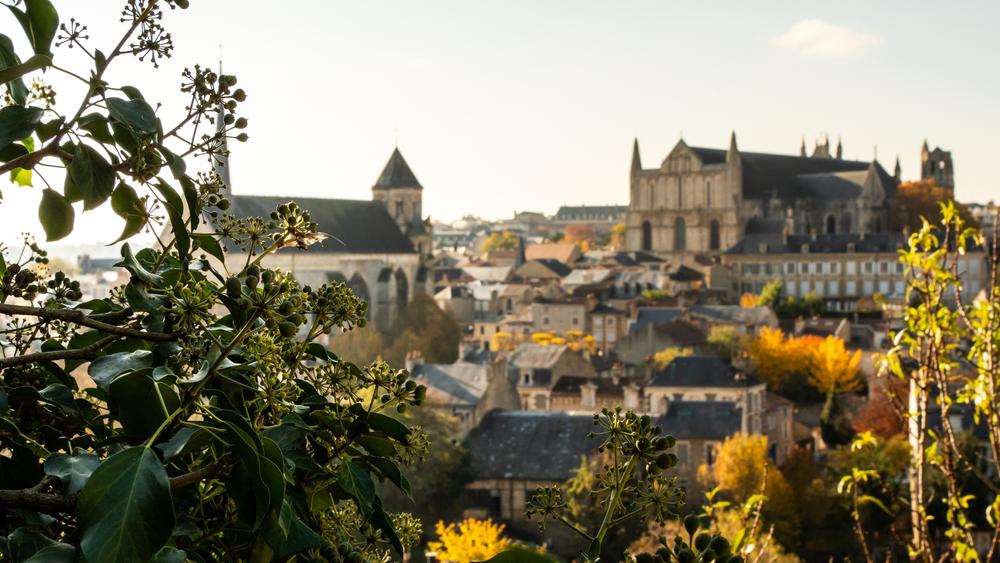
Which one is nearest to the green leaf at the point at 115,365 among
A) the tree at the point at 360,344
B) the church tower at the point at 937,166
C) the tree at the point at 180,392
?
the tree at the point at 180,392

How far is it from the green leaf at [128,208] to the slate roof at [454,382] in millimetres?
35526

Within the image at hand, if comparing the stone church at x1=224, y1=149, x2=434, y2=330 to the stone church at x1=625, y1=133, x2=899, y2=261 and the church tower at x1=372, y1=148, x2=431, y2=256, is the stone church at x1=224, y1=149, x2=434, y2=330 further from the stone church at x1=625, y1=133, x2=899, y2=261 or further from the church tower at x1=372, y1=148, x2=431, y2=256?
the stone church at x1=625, y1=133, x2=899, y2=261

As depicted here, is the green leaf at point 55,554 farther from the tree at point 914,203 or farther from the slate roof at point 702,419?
the tree at point 914,203

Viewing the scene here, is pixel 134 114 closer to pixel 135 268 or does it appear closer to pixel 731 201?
pixel 135 268

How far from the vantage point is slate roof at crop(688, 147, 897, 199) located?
82.3 metres

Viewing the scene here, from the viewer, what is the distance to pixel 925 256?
4.61 metres

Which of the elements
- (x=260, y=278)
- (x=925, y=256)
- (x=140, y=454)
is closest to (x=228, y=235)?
(x=260, y=278)

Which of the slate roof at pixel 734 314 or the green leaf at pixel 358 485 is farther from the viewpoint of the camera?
the slate roof at pixel 734 314

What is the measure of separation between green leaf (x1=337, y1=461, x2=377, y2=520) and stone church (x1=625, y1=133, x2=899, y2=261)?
7835cm

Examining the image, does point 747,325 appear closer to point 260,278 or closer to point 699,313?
point 699,313

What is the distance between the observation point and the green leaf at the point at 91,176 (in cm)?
142

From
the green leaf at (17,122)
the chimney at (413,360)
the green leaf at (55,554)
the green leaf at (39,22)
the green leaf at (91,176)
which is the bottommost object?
the chimney at (413,360)

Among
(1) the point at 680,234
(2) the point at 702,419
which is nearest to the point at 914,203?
(1) the point at 680,234

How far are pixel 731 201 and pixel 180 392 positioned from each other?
80.6m
